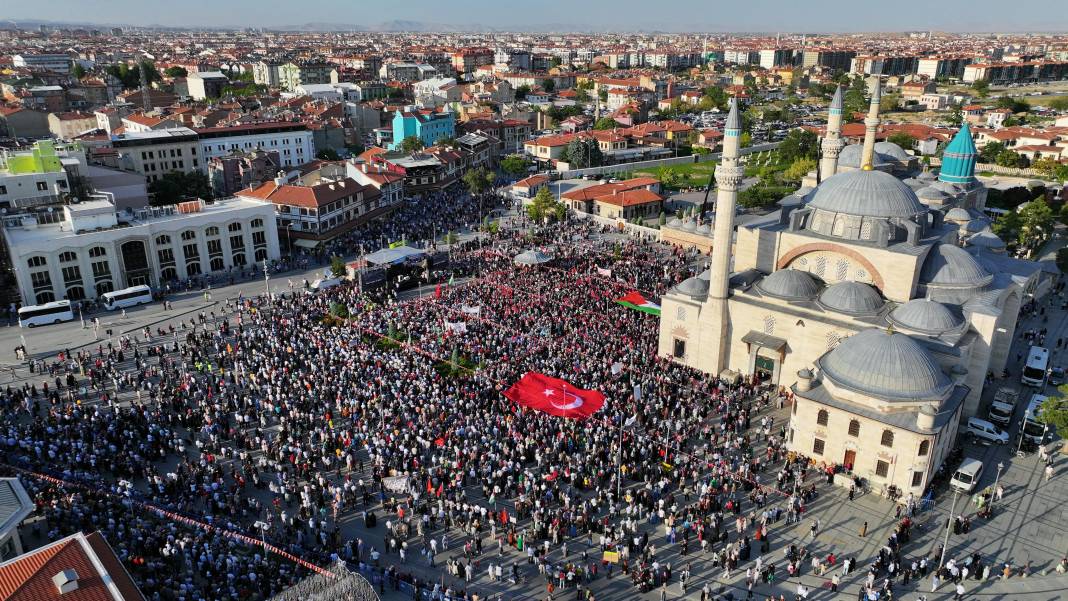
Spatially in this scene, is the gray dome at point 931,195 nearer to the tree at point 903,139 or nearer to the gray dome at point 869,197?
the gray dome at point 869,197

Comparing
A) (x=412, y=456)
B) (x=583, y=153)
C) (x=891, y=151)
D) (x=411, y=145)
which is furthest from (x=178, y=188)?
(x=891, y=151)

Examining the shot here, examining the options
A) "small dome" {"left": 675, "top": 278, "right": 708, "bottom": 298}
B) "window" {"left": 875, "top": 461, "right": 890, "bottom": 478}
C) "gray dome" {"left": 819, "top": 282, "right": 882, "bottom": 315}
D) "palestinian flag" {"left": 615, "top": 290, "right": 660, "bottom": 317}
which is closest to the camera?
"window" {"left": 875, "top": 461, "right": 890, "bottom": 478}

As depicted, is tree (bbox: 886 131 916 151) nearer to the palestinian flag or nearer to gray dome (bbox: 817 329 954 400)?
the palestinian flag

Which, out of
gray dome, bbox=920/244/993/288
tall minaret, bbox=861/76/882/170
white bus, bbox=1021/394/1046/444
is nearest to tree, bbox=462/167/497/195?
tall minaret, bbox=861/76/882/170

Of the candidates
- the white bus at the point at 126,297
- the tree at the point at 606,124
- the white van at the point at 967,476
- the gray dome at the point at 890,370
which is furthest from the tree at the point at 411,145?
the white van at the point at 967,476

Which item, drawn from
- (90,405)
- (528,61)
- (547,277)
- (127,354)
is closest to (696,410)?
(547,277)
